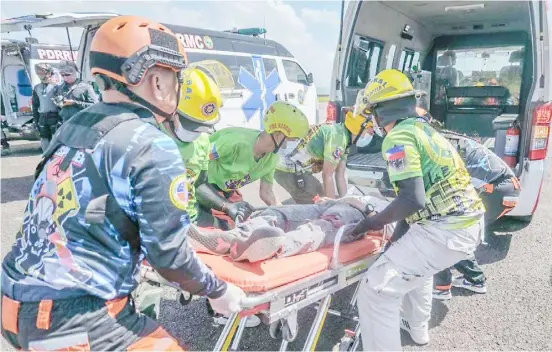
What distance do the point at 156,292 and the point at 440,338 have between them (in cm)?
198

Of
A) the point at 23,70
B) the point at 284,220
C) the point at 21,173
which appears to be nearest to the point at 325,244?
the point at 284,220

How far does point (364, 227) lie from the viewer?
2641 mm

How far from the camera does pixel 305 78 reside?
10.7 m

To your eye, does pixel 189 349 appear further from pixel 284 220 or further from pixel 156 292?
pixel 284 220

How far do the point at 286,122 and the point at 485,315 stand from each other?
208 cm

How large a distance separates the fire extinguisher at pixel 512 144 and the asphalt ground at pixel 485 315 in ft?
3.04

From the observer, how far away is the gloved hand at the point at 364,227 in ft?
8.49

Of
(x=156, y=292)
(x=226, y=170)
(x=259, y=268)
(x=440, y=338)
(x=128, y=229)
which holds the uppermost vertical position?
(x=128, y=229)

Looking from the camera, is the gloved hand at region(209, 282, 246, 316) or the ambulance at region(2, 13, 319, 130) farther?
the ambulance at region(2, 13, 319, 130)

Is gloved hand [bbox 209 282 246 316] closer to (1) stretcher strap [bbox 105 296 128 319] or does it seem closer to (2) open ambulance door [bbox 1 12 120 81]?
(1) stretcher strap [bbox 105 296 128 319]

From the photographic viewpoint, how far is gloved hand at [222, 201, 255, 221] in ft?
10.0

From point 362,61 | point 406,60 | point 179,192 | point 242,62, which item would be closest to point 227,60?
point 242,62

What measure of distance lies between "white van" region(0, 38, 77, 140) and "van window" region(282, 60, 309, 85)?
479cm

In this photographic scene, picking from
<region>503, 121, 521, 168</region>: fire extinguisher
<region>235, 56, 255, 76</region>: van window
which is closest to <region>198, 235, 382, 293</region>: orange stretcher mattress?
<region>503, 121, 521, 168</region>: fire extinguisher
